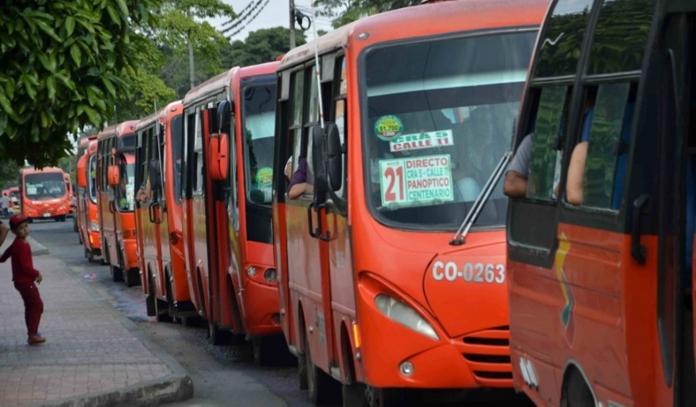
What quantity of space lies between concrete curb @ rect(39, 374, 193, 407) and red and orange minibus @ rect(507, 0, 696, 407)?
5.56 meters

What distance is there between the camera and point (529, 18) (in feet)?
35.1

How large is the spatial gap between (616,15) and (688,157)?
100 centimetres

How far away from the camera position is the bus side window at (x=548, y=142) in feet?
24.7

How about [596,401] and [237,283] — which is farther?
[237,283]

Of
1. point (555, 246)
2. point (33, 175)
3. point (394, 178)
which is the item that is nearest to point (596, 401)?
point (555, 246)

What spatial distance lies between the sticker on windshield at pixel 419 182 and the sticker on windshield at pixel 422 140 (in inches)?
2.7

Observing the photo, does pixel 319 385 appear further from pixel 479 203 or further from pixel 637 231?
pixel 637 231

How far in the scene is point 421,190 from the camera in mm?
10250

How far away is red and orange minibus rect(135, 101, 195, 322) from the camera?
69.5ft

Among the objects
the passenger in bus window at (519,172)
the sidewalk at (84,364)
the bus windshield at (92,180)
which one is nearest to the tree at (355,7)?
the bus windshield at (92,180)

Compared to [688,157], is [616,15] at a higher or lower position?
higher

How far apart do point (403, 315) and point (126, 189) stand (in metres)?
22.4

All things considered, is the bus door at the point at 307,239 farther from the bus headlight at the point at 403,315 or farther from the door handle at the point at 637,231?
the door handle at the point at 637,231

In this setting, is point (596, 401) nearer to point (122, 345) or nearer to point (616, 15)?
point (616, 15)
